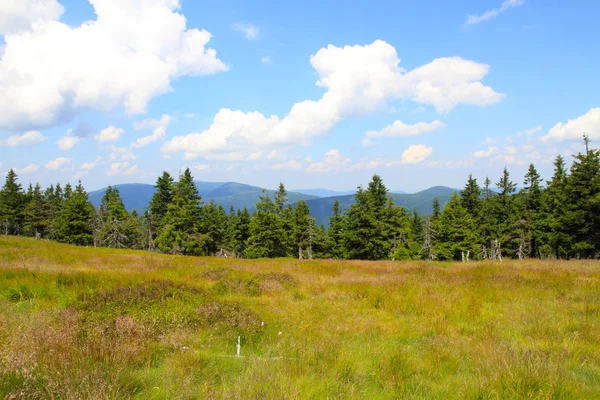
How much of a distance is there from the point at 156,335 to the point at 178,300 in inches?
81.7

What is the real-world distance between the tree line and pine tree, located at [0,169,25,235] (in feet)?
0.71

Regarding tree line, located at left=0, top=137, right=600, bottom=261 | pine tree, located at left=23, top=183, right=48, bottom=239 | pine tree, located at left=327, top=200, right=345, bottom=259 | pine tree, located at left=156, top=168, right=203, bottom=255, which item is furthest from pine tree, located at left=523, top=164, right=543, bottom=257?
pine tree, located at left=23, top=183, right=48, bottom=239

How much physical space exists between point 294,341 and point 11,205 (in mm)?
85582

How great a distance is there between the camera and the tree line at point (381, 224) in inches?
1474

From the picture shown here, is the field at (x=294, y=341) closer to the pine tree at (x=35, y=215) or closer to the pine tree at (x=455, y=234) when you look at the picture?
the pine tree at (x=455, y=234)

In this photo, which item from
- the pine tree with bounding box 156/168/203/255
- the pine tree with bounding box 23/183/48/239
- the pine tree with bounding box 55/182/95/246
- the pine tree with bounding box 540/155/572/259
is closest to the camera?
the pine tree with bounding box 540/155/572/259

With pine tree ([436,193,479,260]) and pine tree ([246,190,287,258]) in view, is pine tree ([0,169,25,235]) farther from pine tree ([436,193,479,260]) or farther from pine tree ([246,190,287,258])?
pine tree ([436,193,479,260])

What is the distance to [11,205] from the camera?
6456cm

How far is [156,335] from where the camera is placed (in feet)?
16.8

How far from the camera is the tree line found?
→ 37.4m

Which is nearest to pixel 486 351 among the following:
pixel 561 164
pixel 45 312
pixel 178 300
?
pixel 178 300

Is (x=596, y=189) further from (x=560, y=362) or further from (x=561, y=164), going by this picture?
(x=560, y=362)

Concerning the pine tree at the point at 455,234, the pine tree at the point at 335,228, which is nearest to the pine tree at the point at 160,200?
the pine tree at the point at 335,228

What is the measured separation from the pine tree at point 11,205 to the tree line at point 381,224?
22 cm
